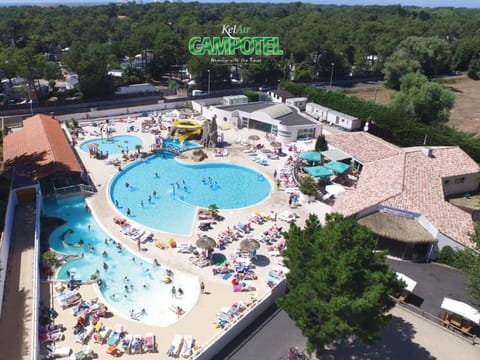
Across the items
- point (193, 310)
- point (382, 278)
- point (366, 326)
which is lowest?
point (193, 310)

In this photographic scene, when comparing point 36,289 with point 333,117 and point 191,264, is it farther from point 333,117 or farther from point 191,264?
point 333,117

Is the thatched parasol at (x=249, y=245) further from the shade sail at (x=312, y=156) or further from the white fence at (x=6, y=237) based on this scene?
the shade sail at (x=312, y=156)

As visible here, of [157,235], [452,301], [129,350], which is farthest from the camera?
[157,235]

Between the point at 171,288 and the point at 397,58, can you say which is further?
the point at 397,58

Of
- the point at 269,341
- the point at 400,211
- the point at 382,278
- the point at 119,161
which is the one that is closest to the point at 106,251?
the point at 269,341

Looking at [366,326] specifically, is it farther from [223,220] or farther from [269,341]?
[223,220]

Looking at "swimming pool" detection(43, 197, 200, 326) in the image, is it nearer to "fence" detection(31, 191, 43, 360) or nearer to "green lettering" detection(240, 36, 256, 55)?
"fence" detection(31, 191, 43, 360)

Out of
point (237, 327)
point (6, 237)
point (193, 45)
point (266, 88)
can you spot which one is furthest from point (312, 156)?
point (193, 45)

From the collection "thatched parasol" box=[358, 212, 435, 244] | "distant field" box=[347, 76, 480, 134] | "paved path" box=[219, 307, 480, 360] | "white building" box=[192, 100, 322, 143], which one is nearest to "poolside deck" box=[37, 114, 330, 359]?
"paved path" box=[219, 307, 480, 360]
